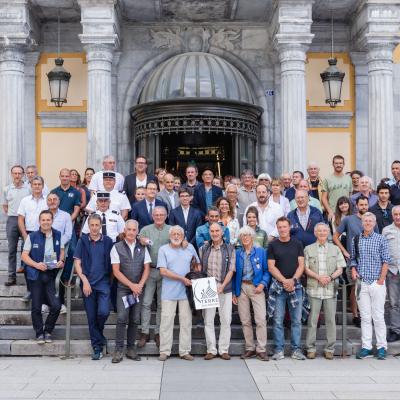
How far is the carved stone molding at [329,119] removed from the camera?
16078 mm

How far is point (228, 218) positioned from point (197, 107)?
4877 millimetres

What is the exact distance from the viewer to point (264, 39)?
1609 cm

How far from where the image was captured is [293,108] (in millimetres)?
13922

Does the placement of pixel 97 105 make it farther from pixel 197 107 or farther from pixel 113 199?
pixel 113 199

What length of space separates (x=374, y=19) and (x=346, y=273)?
248 inches

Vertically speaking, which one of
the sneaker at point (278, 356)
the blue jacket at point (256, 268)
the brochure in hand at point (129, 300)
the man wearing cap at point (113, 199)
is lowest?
the sneaker at point (278, 356)

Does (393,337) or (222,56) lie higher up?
(222,56)

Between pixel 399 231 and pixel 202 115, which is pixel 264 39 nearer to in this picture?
pixel 202 115

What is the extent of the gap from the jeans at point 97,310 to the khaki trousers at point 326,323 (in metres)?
2.70

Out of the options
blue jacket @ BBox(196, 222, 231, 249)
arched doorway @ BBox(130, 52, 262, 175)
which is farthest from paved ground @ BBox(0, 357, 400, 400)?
arched doorway @ BBox(130, 52, 262, 175)

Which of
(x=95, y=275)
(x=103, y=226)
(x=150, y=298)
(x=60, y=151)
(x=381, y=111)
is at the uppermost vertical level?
(x=381, y=111)

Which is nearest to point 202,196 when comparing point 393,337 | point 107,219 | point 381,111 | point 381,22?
point 107,219

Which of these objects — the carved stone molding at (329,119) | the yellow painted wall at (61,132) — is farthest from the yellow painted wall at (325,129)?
the yellow painted wall at (61,132)

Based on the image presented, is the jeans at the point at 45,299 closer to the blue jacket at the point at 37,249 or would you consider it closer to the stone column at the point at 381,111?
the blue jacket at the point at 37,249
